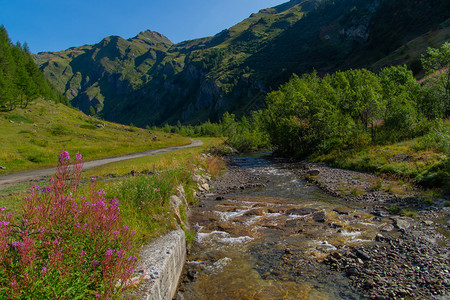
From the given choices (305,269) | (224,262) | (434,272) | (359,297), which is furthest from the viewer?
(224,262)

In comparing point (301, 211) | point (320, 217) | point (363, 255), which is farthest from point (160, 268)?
point (301, 211)

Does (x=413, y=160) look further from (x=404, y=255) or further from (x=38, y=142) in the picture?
(x=38, y=142)

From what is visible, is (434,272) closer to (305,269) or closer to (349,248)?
(349,248)

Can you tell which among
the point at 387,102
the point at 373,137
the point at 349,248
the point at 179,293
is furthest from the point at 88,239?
the point at 387,102

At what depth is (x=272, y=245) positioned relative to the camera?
9250mm

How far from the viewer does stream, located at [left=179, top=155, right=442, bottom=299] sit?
22.0ft

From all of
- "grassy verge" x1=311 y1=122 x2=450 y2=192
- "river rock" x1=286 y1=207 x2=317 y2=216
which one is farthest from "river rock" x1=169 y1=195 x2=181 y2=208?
"grassy verge" x1=311 y1=122 x2=450 y2=192

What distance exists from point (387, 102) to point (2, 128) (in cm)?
5810

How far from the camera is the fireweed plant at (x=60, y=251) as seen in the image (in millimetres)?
3152

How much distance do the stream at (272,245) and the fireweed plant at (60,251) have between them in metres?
3.35

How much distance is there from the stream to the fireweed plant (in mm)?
3347

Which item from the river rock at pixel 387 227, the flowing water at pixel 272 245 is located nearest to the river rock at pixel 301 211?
the flowing water at pixel 272 245

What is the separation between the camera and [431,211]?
11398 millimetres

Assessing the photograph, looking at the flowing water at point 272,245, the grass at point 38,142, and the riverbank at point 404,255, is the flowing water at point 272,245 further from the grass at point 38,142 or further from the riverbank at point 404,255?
the grass at point 38,142
